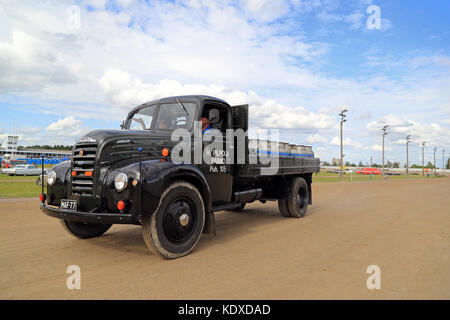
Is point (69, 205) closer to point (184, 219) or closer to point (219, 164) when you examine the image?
point (184, 219)

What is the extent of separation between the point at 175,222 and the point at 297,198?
4761 millimetres

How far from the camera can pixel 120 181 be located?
4.05 meters

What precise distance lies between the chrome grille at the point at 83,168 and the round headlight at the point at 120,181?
21.9 inches

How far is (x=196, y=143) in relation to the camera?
5211 mm

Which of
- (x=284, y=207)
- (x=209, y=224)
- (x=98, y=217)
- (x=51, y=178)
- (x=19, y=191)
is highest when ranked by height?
(x=51, y=178)

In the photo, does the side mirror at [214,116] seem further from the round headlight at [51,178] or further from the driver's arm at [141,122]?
→ the round headlight at [51,178]

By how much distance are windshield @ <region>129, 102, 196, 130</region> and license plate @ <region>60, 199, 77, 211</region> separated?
1.97 m

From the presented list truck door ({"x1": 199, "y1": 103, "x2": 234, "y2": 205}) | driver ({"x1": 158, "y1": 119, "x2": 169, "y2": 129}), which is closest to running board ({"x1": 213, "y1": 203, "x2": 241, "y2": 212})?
truck door ({"x1": 199, "y1": 103, "x2": 234, "y2": 205})

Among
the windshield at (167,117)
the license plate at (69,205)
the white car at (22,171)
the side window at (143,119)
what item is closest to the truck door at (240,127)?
the windshield at (167,117)

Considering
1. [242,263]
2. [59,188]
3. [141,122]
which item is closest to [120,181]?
[59,188]

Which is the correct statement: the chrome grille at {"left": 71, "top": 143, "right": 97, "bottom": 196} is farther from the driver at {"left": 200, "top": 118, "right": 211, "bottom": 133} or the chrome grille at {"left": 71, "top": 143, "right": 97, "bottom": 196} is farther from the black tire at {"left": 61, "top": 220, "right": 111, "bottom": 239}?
the driver at {"left": 200, "top": 118, "right": 211, "bottom": 133}

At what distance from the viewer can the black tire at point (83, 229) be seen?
5.26m

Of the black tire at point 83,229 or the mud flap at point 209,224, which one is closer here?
the mud flap at point 209,224

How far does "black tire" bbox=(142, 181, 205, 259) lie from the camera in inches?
165
